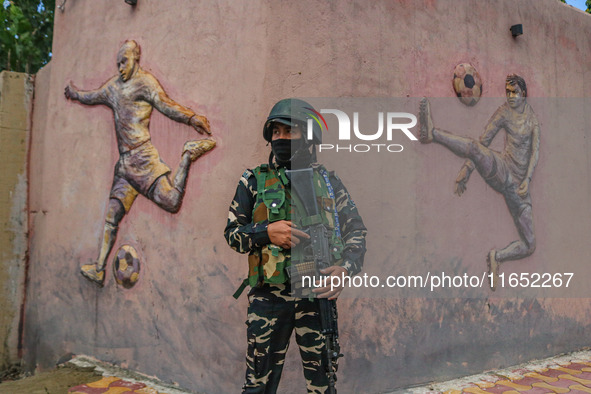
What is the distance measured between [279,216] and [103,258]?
2.20 m

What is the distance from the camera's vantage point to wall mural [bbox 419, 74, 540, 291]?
364cm

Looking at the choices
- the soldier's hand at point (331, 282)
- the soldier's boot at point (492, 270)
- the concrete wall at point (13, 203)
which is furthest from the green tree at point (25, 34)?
the soldier's boot at point (492, 270)

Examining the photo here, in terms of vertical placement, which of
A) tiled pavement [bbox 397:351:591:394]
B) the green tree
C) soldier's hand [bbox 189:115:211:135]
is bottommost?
tiled pavement [bbox 397:351:591:394]

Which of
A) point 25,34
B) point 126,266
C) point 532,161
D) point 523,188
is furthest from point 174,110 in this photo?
point 25,34

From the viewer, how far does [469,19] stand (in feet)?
12.2

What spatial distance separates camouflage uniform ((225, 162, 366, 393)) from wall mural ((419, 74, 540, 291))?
6.44ft

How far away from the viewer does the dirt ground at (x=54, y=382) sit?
315 cm

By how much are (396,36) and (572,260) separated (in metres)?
2.89

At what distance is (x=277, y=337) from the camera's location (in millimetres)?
2121

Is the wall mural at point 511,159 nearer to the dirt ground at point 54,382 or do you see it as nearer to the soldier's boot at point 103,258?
the soldier's boot at point 103,258

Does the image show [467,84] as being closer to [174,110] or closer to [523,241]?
[523,241]

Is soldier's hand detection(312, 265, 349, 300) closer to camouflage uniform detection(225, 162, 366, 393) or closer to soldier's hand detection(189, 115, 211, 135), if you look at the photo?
camouflage uniform detection(225, 162, 366, 393)

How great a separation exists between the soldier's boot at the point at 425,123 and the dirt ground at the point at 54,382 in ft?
10.3

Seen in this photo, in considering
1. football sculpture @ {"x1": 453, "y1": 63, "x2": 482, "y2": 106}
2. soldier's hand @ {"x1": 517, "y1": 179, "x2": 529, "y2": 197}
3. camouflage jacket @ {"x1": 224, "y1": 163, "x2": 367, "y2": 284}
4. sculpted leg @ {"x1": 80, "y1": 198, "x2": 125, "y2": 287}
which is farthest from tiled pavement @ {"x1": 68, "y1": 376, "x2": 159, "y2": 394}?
soldier's hand @ {"x1": 517, "y1": 179, "x2": 529, "y2": 197}
